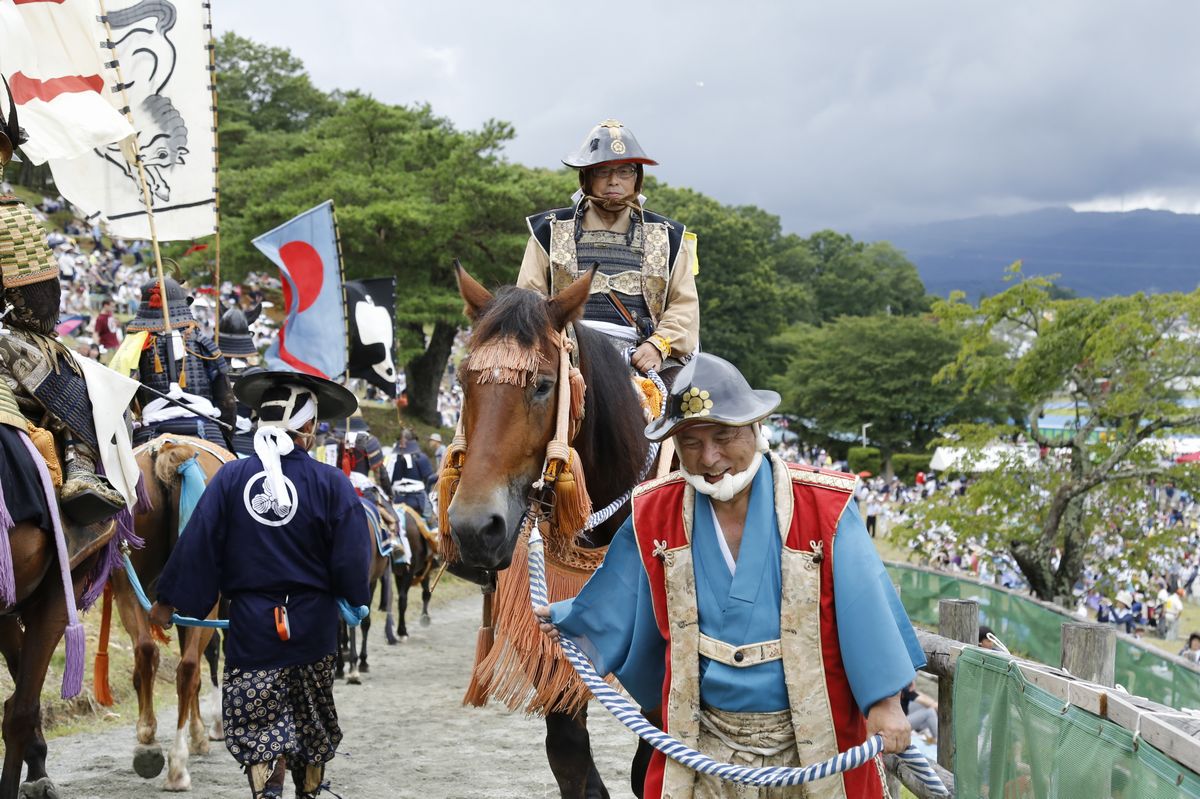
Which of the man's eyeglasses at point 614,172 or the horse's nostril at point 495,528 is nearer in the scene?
the horse's nostril at point 495,528

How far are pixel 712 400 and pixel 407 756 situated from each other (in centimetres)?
596

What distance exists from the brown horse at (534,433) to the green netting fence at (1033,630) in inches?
109

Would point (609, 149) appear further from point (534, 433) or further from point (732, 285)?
point (732, 285)

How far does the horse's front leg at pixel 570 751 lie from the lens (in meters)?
4.56

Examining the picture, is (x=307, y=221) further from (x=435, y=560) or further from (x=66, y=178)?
(x=435, y=560)

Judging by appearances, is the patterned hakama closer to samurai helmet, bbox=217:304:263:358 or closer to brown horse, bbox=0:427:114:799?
brown horse, bbox=0:427:114:799

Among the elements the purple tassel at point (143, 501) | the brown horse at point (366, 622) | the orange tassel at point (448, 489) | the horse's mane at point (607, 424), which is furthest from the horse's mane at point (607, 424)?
the brown horse at point (366, 622)

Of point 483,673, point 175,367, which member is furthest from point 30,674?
point 175,367

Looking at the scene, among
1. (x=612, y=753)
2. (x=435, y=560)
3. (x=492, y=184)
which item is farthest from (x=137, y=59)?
(x=492, y=184)

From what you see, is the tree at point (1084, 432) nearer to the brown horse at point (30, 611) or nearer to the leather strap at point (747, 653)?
the brown horse at point (30, 611)

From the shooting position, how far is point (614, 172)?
5605 mm

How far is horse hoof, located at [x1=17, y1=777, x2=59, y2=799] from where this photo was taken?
Answer: 5.99m

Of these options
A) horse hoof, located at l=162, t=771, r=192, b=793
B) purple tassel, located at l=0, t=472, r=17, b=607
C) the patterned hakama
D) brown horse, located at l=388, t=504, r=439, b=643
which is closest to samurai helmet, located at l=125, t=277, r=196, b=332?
horse hoof, located at l=162, t=771, r=192, b=793

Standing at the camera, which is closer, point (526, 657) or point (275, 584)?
point (526, 657)
